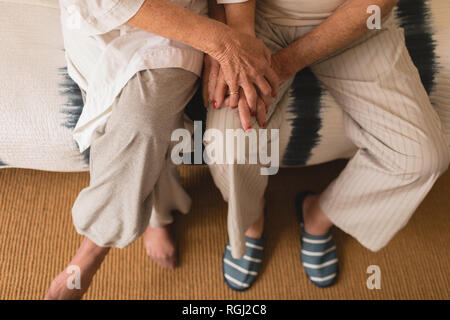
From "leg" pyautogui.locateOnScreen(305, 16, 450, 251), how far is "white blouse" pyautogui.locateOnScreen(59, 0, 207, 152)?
333mm

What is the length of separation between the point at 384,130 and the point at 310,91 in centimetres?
19

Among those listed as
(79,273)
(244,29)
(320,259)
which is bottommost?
(320,259)

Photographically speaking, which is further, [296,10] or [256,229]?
[256,229]

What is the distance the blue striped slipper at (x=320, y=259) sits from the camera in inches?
38.5

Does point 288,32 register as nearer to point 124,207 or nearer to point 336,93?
point 336,93

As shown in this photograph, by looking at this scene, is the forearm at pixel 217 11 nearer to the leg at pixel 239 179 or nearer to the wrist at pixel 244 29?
the wrist at pixel 244 29

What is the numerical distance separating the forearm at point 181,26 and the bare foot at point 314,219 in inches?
19.9

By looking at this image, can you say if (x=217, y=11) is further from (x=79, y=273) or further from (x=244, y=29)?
(x=79, y=273)

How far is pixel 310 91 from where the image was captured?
0.84m

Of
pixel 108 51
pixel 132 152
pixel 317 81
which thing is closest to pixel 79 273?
pixel 132 152

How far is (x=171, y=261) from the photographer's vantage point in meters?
0.98

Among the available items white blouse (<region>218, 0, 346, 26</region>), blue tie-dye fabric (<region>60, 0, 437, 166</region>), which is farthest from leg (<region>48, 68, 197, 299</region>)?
white blouse (<region>218, 0, 346, 26</region>)

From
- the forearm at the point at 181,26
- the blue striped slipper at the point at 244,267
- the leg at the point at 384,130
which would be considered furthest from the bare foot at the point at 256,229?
the forearm at the point at 181,26
